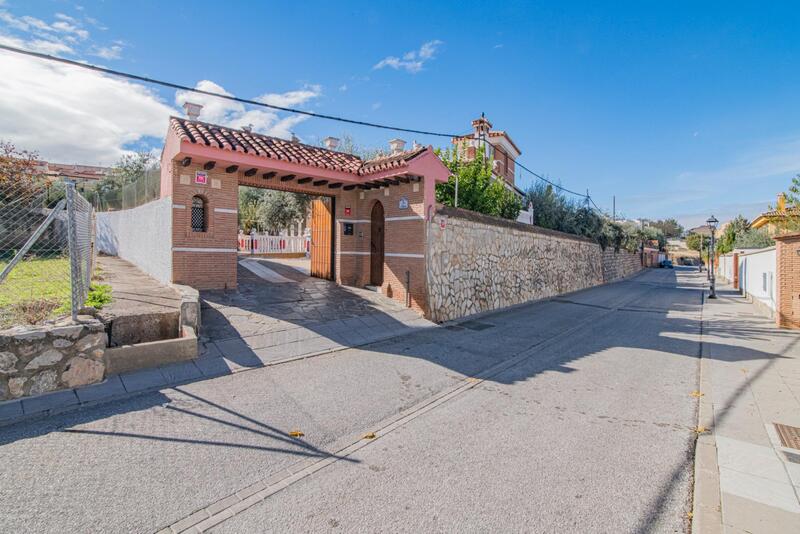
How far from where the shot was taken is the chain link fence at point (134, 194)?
11.1 m

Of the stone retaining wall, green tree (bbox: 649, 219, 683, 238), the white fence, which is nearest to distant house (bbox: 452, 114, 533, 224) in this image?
the stone retaining wall

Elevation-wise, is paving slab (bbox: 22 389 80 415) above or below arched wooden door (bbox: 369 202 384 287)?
below

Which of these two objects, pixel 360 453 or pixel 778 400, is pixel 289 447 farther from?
pixel 778 400

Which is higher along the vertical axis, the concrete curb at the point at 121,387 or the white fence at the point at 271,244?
the white fence at the point at 271,244

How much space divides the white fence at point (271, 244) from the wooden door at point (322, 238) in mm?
7098

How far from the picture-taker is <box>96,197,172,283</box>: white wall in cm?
946

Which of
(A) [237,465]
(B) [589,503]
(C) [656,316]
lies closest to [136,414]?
(A) [237,465]

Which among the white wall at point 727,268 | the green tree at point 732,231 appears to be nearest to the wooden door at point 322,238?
the white wall at point 727,268

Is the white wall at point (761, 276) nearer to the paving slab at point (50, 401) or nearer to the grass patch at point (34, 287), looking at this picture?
the paving slab at point (50, 401)

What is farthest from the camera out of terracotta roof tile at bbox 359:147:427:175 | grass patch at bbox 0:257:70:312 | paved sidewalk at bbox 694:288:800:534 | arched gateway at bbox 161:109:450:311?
terracotta roof tile at bbox 359:147:427:175

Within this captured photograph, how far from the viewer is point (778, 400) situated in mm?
5504

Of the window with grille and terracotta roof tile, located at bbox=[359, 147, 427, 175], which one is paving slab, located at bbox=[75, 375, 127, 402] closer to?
the window with grille

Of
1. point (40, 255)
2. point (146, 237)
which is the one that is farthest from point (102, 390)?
point (146, 237)

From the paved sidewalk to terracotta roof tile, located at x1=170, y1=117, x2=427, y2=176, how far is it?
24.6 feet
